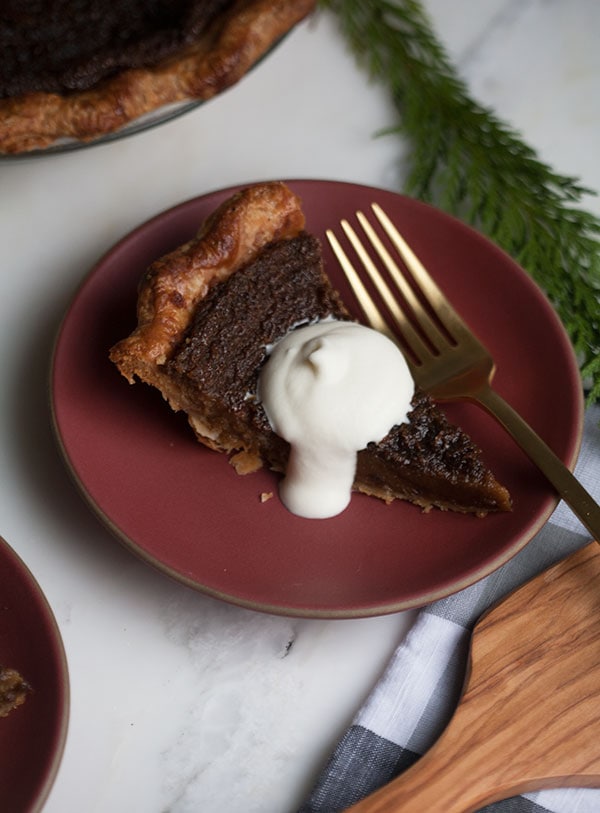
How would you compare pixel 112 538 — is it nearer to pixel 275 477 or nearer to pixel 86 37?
pixel 275 477

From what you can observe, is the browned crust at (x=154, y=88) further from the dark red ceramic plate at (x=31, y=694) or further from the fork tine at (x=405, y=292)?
the dark red ceramic plate at (x=31, y=694)

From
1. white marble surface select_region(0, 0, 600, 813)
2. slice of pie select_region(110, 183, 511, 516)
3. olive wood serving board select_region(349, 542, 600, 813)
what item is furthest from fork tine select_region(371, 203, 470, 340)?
olive wood serving board select_region(349, 542, 600, 813)

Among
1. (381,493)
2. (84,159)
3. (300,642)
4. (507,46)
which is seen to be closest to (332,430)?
(381,493)

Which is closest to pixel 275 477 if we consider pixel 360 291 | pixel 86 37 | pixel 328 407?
pixel 328 407

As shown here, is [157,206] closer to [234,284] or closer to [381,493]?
[234,284]

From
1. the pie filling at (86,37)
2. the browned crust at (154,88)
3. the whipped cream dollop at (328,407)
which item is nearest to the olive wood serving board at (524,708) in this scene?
the whipped cream dollop at (328,407)
